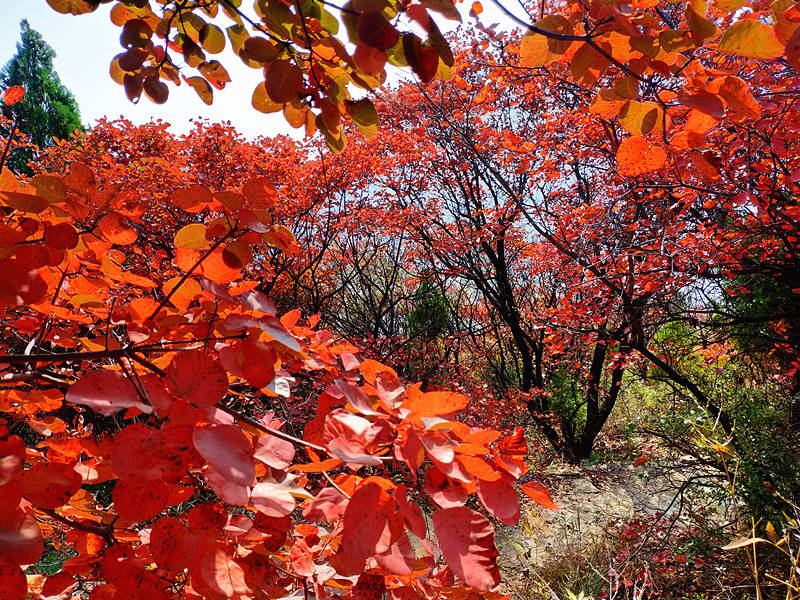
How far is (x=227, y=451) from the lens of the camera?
1.63ft

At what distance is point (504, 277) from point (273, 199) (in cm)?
529

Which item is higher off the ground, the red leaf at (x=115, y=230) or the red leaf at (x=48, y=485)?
the red leaf at (x=115, y=230)

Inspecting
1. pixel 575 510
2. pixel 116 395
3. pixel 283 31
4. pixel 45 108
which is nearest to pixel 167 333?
pixel 116 395

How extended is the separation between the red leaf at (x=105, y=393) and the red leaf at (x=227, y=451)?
0.34 feet

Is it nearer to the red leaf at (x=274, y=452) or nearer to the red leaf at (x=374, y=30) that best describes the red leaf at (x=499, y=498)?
the red leaf at (x=274, y=452)

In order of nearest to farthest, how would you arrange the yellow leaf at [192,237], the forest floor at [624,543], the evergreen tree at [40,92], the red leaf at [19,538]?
the red leaf at [19,538]
the yellow leaf at [192,237]
the forest floor at [624,543]
the evergreen tree at [40,92]

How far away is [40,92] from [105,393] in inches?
705

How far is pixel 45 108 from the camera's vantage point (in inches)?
517

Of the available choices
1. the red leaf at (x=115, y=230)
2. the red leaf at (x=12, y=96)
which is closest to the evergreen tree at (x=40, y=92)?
the red leaf at (x=12, y=96)

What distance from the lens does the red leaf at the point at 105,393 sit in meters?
0.53

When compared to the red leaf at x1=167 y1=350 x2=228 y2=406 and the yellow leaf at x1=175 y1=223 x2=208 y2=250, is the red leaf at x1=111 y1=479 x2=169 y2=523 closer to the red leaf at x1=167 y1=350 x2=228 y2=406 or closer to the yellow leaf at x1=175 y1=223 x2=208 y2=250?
the red leaf at x1=167 y1=350 x2=228 y2=406

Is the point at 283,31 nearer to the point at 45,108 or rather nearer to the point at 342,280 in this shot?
the point at 342,280

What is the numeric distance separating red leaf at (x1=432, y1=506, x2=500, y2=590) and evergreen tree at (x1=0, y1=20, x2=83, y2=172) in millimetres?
16659

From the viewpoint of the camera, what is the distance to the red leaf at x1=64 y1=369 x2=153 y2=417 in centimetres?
53
